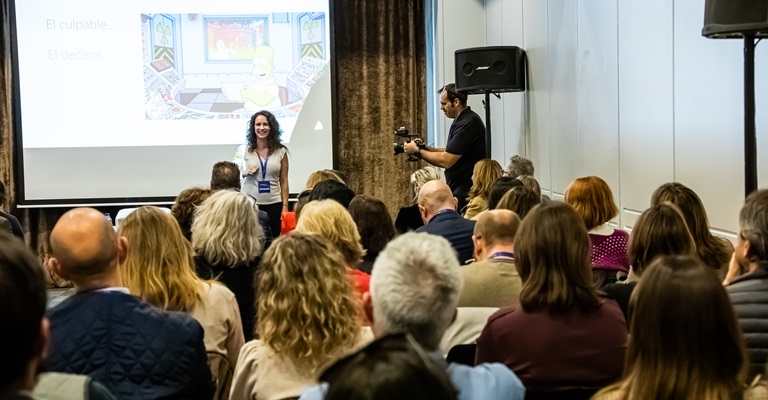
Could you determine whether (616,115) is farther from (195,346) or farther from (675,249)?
(195,346)

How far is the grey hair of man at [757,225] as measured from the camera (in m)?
2.20

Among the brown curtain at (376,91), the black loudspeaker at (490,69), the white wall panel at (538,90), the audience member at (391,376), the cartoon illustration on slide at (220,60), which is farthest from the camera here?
the brown curtain at (376,91)

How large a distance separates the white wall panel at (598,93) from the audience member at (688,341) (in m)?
3.95

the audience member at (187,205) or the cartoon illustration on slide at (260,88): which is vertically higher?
the cartoon illustration on slide at (260,88)

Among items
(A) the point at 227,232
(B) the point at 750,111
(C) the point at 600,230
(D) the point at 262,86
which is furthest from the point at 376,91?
(B) the point at 750,111

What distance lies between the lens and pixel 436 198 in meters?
4.13

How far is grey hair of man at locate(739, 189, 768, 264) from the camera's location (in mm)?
2195

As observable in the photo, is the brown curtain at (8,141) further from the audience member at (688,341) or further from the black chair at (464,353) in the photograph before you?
the audience member at (688,341)

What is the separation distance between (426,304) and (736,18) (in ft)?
7.41

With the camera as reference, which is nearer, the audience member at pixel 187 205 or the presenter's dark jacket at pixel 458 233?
the presenter's dark jacket at pixel 458 233

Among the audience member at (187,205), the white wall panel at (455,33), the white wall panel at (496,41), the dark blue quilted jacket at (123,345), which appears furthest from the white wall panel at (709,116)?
the white wall panel at (455,33)

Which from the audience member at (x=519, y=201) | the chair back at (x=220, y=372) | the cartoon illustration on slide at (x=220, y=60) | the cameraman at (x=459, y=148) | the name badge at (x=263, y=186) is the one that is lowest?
the chair back at (x=220, y=372)

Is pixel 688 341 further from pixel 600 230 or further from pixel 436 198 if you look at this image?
pixel 436 198

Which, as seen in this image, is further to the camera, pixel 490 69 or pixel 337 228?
pixel 490 69
